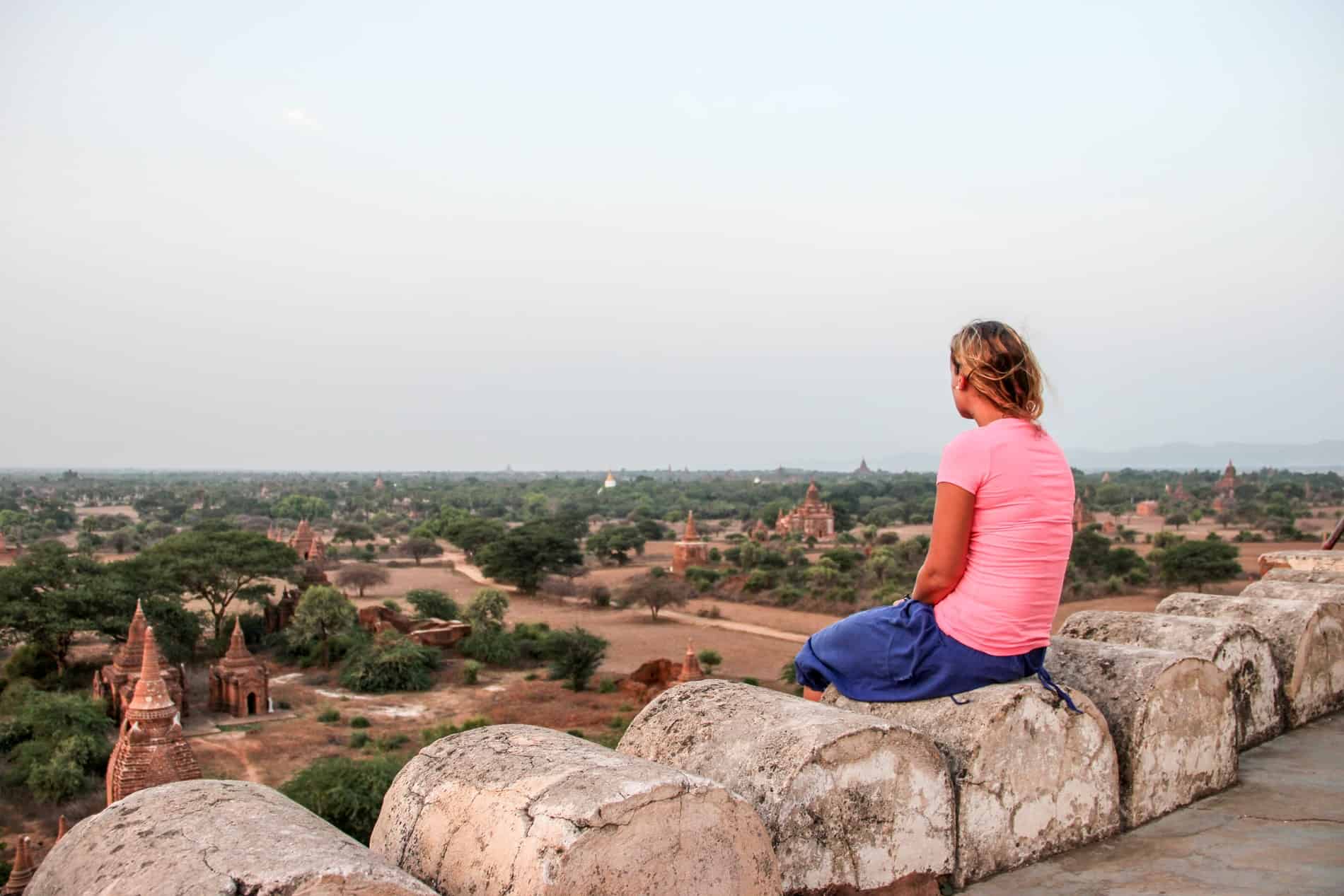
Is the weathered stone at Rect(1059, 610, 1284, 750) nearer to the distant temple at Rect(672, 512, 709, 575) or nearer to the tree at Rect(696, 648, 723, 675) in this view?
the tree at Rect(696, 648, 723, 675)

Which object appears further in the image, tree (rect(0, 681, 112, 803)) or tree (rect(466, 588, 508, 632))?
tree (rect(466, 588, 508, 632))

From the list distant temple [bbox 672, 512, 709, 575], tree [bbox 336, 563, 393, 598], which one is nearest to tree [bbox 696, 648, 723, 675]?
distant temple [bbox 672, 512, 709, 575]

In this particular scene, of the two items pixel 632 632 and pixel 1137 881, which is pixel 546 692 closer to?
pixel 632 632

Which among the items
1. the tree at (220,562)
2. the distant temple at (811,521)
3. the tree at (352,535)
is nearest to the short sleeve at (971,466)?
the tree at (220,562)

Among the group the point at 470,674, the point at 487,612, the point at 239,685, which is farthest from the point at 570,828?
the point at 487,612

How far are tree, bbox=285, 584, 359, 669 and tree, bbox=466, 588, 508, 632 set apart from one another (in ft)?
9.62

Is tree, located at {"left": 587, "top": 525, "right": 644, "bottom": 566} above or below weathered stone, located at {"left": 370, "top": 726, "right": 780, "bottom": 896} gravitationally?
below

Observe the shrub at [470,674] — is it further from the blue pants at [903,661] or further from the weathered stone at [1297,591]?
the blue pants at [903,661]

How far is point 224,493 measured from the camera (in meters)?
91.6

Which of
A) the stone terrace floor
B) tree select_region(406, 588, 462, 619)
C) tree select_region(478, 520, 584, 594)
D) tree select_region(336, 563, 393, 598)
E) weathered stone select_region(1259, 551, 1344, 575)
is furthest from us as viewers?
tree select_region(478, 520, 584, 594)

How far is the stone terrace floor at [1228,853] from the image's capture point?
6.81ft

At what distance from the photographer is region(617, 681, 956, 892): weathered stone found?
190 centimetres

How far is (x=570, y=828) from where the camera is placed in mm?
1512

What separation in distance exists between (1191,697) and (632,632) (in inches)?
1001
